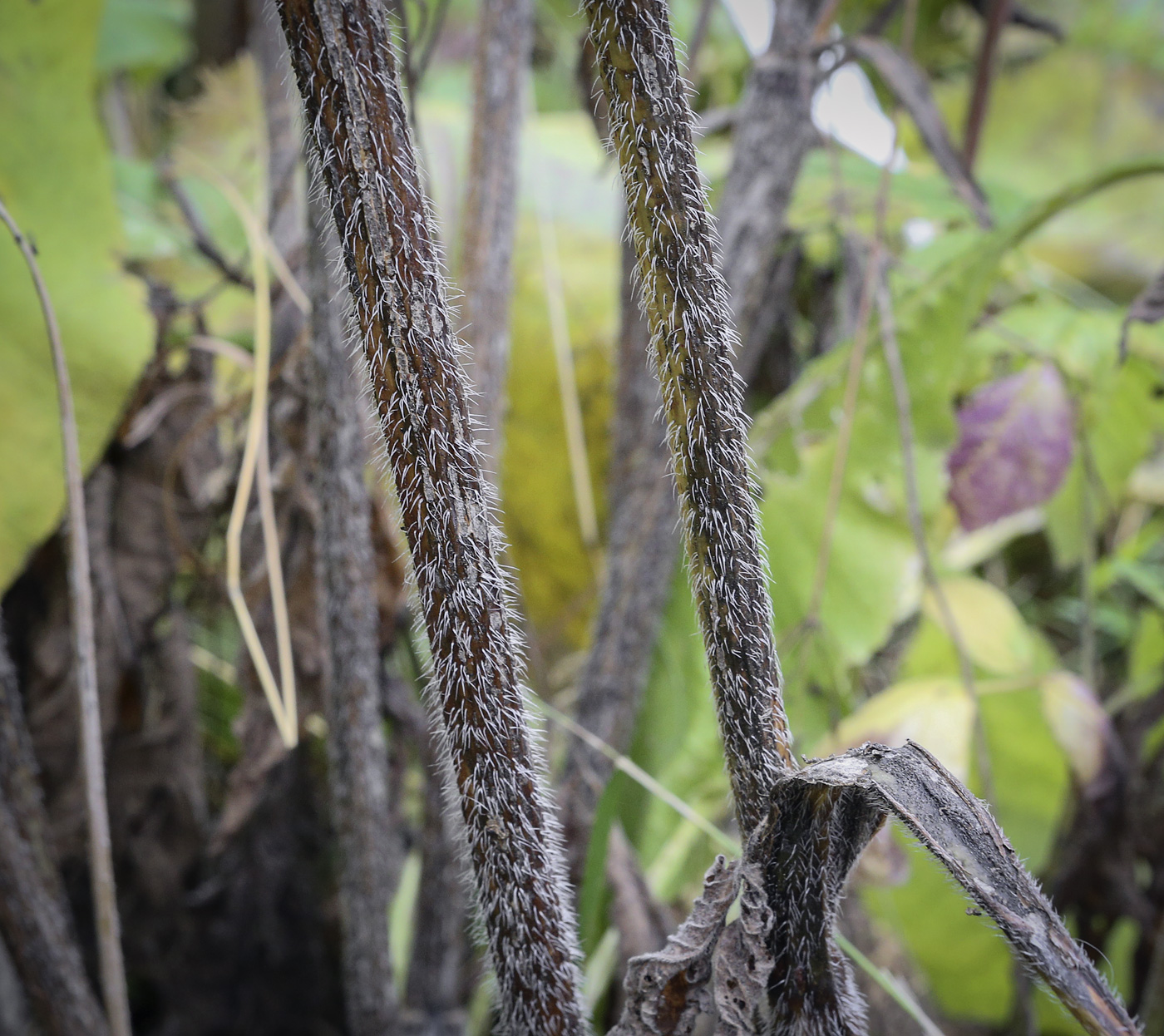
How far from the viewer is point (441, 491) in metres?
0.19

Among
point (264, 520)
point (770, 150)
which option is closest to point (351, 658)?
point (264, 520)

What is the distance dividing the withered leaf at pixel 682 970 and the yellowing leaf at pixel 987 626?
37 centimetres

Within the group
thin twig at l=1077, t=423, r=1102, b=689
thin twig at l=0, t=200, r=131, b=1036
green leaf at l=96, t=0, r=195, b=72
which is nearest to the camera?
thin twig at l=0, t=200, r=131, b=1036

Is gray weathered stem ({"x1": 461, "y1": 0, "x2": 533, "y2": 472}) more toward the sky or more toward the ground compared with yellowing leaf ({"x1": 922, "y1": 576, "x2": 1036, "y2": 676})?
more toward the sky

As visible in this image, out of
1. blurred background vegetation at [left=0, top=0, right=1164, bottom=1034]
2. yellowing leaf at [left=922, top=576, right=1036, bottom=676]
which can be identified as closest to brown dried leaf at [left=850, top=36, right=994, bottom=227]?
blurred background vegetation at [left=0, top=0, right=1164, bottom=1034]

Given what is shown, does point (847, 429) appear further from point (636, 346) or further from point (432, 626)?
point (432, 626)

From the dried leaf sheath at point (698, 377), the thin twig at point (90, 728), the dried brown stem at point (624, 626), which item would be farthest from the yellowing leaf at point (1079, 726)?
the thin twig at point (90, 728)

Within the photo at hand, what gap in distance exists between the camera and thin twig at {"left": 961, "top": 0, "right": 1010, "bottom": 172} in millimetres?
574

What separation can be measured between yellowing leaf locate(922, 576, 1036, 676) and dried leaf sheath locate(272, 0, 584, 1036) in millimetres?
384

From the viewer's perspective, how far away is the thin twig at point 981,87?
57 centimetres

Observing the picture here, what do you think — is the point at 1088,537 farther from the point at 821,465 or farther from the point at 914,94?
the point at 914,94

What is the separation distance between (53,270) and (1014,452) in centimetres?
50

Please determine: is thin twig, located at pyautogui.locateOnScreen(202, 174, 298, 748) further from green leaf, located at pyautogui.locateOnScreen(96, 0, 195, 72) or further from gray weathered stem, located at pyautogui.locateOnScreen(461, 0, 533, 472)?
green leaf, located at pyautogui.locateOnScreen(96, 0, 195, 72)

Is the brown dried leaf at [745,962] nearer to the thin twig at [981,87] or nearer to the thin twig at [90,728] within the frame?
the thin twig at [90,728]
